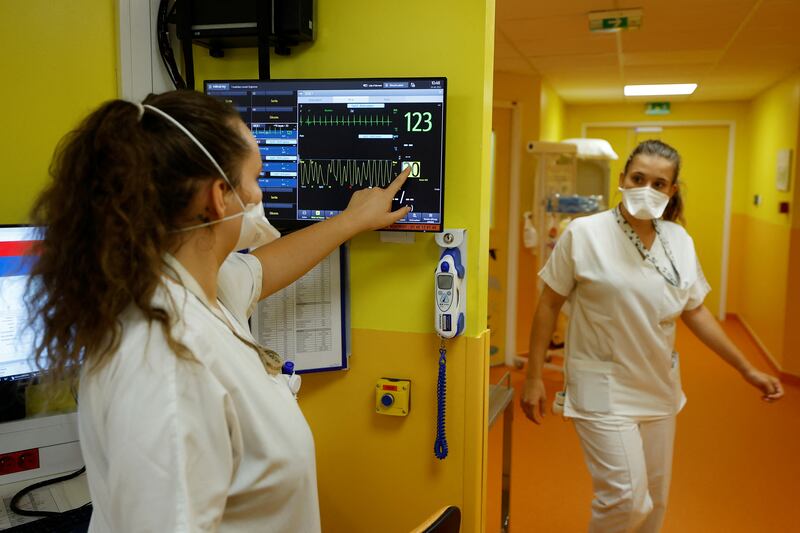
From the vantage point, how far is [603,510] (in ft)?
6.76

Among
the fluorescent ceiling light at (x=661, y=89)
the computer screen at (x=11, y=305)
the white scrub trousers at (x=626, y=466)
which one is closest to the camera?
the computer screen at (x=11, y=305)

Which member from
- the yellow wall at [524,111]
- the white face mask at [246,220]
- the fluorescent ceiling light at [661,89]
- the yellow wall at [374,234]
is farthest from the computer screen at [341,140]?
the fluorescent ceiling light at [661,89]

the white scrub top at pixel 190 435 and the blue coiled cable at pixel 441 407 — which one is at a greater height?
the white scrub top at pixel 190 435

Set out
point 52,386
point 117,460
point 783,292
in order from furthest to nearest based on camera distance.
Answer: point 783,292 < point 52,386 < point 117,460

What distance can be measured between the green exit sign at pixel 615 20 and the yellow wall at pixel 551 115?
168 centimetres

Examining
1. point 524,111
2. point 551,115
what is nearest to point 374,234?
point 524,111

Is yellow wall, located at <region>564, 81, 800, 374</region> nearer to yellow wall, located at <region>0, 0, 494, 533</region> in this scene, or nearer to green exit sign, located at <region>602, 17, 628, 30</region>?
green exit sign, located at <region>602, 17, 628, 30</region>

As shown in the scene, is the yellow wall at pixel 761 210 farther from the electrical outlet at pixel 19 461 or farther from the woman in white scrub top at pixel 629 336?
the electrical outlet at pixel 19 461

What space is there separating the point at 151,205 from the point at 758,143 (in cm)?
679

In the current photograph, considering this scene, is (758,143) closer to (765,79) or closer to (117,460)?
(765,79)

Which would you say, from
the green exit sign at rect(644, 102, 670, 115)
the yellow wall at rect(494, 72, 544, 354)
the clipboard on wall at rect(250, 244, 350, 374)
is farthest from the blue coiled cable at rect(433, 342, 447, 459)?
the green exit sign at rect(644, 102, 670, 115)

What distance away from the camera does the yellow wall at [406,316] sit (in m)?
1.67

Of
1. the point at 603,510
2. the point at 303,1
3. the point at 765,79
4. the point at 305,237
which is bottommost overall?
the point at 603,510

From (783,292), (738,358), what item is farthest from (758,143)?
(738,358)
